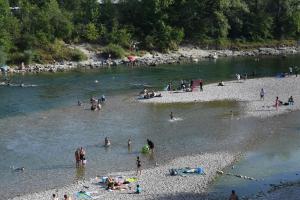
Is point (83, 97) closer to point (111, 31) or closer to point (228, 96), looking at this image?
point (228, 96)

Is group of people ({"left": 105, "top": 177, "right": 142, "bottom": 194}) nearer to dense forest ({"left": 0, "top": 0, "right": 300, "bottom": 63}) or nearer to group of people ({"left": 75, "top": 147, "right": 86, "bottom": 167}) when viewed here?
group of people ({"left": 75, "top": 147, "right": 86, "bottom": 167})

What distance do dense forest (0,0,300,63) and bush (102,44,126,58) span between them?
0.18m

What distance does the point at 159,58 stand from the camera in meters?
97.8

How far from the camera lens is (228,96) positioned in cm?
6594

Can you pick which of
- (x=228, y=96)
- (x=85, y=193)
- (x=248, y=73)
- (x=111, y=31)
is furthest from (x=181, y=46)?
(x=85, y=193)

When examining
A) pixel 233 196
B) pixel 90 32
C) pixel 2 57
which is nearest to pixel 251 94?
pixel 233 196

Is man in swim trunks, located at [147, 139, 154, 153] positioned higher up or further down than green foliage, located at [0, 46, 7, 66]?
further down

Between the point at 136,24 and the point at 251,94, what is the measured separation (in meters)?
45.0

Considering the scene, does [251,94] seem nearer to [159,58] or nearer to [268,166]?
[268,166]

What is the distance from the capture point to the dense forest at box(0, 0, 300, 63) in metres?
93.1

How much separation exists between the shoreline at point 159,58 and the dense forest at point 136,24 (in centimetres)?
220

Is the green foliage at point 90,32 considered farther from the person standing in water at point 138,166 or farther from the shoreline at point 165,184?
the person standing in water at point 138,166

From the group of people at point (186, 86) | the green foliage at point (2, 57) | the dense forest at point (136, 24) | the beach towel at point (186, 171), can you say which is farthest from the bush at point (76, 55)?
the beach towel at point (186, 171)

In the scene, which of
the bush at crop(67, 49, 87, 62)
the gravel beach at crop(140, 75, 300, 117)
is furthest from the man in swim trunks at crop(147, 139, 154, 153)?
the bush at crop(67, 49, 87, 62)
